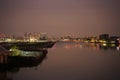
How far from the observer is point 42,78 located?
15945 mm

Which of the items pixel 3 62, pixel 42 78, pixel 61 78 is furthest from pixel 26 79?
pixel 3 62

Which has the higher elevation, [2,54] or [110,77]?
[2,54]

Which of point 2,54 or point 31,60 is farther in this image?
point 31,60

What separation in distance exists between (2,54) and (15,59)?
1903 mm

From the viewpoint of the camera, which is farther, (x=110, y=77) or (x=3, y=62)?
(x=3, y=62)

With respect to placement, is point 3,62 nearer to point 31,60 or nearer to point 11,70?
point 11,70

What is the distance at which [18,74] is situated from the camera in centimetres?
1703

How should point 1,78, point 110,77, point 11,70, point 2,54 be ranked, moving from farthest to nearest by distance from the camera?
point 2,54
point 11,70
point 110,77
point 1,78

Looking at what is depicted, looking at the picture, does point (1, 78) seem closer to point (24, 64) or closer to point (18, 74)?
point (18, 74)

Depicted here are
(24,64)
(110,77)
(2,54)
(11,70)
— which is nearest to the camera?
(110,77)

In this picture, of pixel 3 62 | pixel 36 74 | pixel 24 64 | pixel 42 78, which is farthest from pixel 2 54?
pixel 42 78

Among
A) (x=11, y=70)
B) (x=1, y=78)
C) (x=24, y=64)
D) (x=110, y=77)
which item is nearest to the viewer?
(x=1, y=78)

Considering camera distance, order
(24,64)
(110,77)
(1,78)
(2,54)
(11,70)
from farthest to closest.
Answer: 1. (24,64)
2. (2,54)
3. (11,70)
4. (110,77)
5. (1,78)

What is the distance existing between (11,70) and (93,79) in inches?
225
